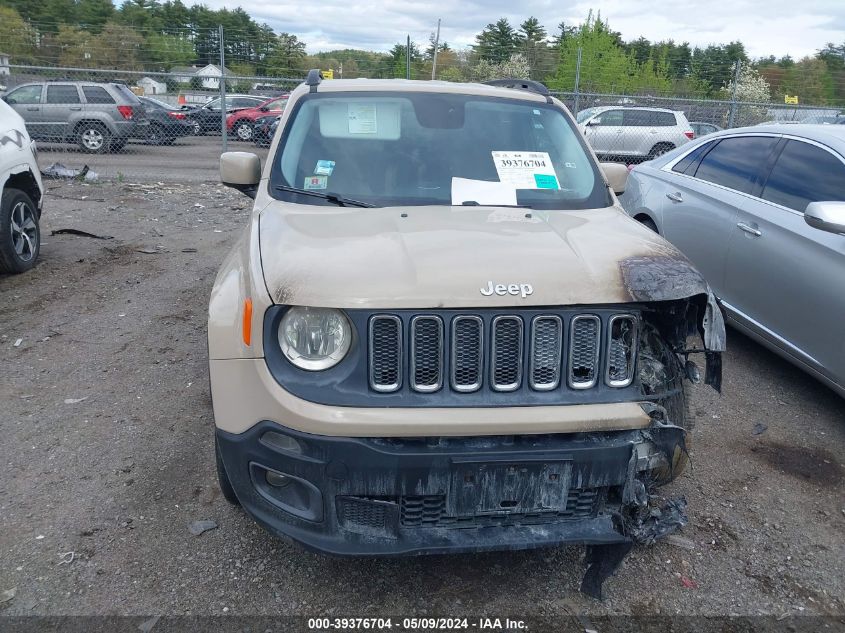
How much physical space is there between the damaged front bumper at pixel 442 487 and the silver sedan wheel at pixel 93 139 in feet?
53.8

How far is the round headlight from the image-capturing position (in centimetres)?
246

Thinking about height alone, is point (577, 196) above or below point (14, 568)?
above

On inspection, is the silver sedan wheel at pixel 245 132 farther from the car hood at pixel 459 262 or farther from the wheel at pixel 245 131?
the car hood at pixel 459 262

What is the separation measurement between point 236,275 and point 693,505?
2403mm

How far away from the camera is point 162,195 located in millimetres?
12031

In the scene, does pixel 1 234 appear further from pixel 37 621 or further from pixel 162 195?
pixel 162 195

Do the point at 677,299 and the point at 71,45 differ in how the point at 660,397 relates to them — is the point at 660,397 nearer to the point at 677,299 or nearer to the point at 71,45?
the point at 677,299

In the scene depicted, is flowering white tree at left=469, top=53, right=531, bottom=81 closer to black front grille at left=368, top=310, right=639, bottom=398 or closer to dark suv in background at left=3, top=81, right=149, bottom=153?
dark suv in background at left=3, top=81, right=149, bottom=153

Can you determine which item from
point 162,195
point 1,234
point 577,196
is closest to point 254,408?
point 577,196

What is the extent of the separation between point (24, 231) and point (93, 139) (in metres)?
11.1

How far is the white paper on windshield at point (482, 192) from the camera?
11.5 feet

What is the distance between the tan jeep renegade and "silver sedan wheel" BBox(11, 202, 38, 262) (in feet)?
16.3

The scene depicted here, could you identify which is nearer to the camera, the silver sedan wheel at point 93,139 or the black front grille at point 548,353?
the black front grille at point 548,353

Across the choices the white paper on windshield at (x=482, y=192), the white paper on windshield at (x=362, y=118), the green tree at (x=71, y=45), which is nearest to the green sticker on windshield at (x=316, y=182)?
the white paper on windshield at (x=362, y=118)
